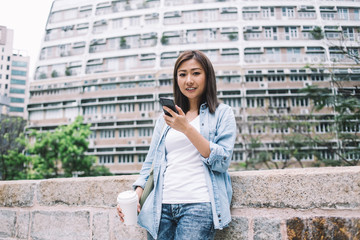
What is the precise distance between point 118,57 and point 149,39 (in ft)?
9.78

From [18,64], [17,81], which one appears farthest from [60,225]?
[17,81]

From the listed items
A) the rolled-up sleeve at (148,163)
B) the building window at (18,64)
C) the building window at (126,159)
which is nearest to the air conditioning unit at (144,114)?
the building window at (126,159)

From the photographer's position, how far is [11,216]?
1894mm

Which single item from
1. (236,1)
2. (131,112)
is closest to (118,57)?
(131,112)

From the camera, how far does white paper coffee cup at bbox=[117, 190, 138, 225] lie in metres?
1.12

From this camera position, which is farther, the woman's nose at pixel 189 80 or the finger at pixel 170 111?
the woman's nose at pixel 189 80

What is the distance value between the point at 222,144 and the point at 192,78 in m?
0.37

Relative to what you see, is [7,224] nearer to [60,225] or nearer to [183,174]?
[60,225]

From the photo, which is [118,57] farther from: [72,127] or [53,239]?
[53,239]

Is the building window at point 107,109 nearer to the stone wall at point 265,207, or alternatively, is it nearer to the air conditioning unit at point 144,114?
the air conditioning unit at point 144,114

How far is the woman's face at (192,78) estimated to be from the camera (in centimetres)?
125

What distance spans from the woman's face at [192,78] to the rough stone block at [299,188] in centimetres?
52

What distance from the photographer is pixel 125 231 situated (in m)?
1.54

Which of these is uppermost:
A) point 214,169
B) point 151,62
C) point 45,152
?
point 151,62
